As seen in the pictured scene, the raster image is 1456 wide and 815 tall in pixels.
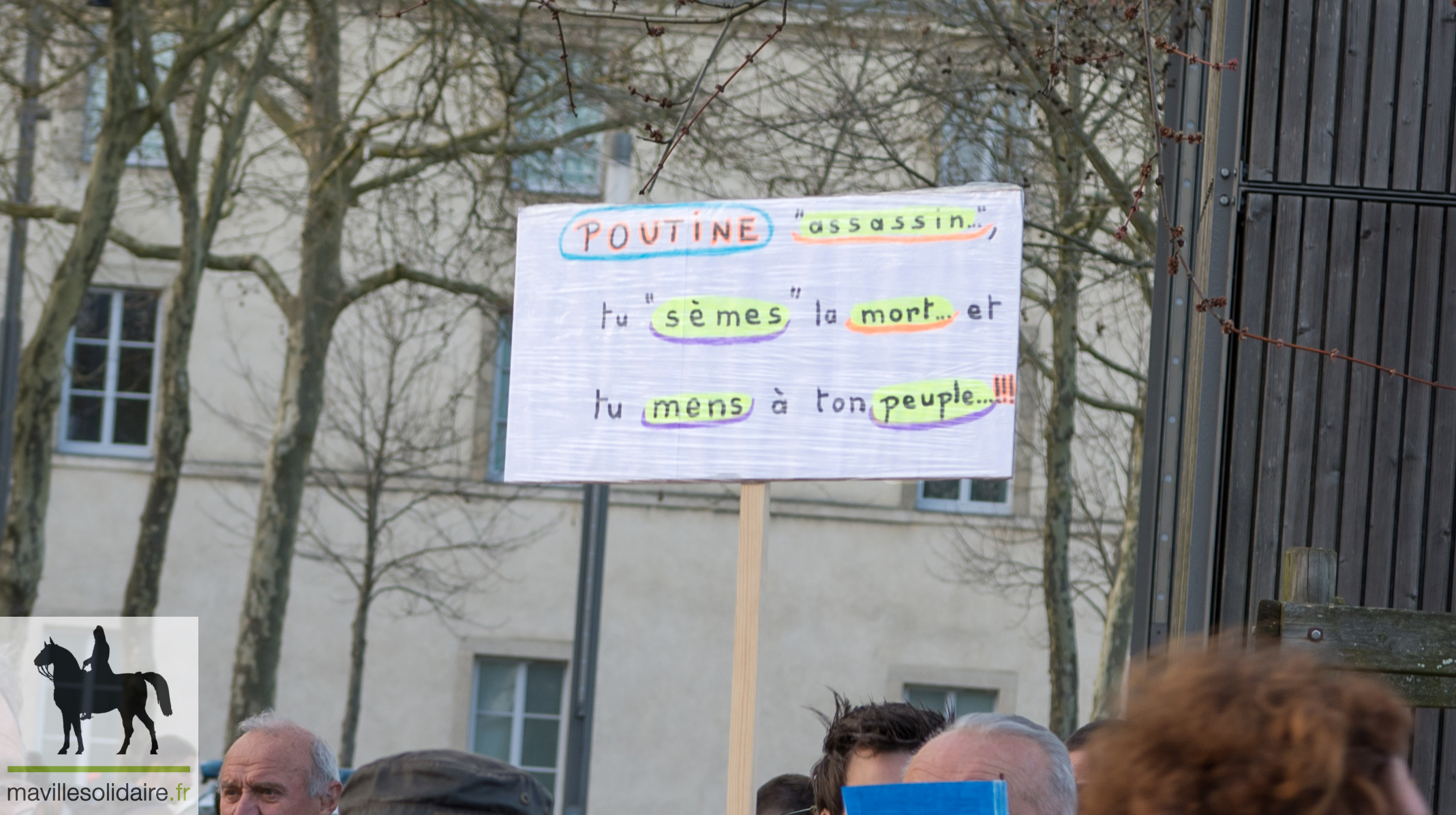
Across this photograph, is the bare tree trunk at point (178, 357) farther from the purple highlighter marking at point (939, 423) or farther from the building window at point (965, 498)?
the building window at point (965, 498)

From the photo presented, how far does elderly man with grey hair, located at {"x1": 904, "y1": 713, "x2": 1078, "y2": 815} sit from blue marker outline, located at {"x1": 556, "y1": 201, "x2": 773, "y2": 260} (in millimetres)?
1772

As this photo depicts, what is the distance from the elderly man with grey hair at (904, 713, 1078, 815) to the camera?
8.90 feet

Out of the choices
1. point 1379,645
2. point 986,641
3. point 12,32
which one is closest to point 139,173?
point 12,32

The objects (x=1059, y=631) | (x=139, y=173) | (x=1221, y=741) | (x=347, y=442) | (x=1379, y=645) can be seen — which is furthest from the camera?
(x=347, y=442)

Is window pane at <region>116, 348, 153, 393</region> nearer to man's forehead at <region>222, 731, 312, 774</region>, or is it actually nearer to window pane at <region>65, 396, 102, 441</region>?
window pane at <region>65, 396, 102, 441</region>

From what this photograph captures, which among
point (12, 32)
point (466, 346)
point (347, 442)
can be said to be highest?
point (12, 32)

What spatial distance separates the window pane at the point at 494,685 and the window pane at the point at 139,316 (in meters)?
5.58

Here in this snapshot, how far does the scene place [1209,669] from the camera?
1350mm

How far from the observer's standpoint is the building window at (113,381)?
2025 centimetres

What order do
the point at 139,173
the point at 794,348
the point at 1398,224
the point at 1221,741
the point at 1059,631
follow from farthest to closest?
the point at 139,173 < the point at 1059,631 < the point at 1398,224 < the point at 794,348 < the point at 1221,741

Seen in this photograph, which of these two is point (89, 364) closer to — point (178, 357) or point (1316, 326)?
point (178, 357)

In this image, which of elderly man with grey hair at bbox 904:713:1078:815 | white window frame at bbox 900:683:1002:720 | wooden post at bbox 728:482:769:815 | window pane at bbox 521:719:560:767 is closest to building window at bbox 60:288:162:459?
window pane at bbox 521:719:560:767

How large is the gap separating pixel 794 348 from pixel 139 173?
1210cm

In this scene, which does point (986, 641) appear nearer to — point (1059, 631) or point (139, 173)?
point (1059, 631)
